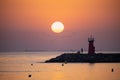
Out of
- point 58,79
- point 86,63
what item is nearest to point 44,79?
point 58,79

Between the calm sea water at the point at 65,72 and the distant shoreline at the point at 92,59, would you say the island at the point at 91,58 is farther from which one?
the calm sea water at the point at 65,72

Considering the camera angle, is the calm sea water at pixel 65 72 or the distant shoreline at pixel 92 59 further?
the distant shoreline at pixel 92 59

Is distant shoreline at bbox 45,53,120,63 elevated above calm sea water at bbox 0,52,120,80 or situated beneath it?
elevated above

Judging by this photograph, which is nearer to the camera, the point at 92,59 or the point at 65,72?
the point at 65,72

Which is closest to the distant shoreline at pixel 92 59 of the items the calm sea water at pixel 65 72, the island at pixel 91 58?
the island at pixel 91 58

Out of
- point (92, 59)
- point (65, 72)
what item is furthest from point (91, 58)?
point (65, 72)

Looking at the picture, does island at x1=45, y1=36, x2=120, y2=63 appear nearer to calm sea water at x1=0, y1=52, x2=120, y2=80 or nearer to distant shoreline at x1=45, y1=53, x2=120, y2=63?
distant shoreline at x1=45, y1=53, x2=120, y2=63

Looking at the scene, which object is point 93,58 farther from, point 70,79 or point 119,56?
point 70,79

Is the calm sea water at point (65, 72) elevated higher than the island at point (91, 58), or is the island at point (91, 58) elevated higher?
the island at point (91, 58)

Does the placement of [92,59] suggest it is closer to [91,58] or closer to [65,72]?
[91,58]

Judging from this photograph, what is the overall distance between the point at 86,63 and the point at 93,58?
2.05 meters

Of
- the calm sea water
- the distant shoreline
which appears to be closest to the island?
the distant shoreline

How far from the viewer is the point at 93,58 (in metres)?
79.2

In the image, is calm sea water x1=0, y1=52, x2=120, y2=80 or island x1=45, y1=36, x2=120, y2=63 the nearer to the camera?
calm sea water x1=0, y1=52, x2=120, y2=80
